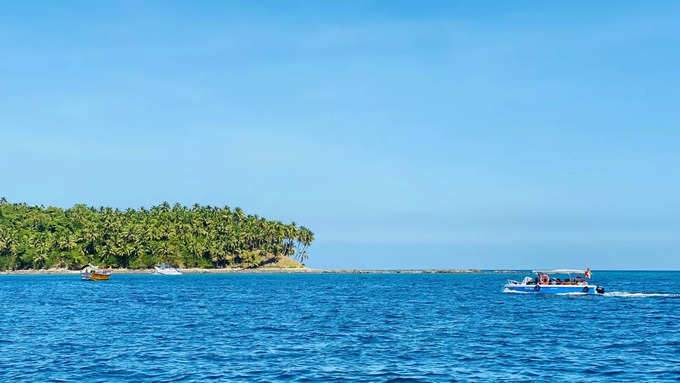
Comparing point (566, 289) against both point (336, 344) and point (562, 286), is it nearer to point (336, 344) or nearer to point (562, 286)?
point (562, 286)

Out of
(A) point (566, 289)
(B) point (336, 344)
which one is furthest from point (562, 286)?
(B) point (336, 344)

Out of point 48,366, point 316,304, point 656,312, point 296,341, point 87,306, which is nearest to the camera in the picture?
point 48,366

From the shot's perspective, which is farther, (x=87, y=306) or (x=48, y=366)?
(x=87, y=306)

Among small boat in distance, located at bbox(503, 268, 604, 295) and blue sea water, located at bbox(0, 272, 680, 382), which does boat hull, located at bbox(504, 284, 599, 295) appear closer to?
small boat in distance, located at bbox(503, 268, 604, 295)

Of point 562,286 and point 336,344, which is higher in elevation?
point 562,286

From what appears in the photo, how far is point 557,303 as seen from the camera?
8375 cm

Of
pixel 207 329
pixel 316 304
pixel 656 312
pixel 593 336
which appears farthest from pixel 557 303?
pixel 207 329

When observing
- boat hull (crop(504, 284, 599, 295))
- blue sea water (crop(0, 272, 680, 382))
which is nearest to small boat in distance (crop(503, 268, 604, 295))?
boat hull (crop(504, 284, 599, 295))

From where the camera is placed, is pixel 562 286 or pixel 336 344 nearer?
pixel 336 344

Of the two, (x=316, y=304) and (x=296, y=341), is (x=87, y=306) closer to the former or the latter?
(x=316, y=304)

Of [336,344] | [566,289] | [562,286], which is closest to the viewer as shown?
[336,344]

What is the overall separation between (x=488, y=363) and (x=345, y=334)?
15019 mm

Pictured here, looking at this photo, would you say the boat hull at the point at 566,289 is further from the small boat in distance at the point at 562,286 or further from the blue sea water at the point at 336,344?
the blue sea water at the point at 336,344

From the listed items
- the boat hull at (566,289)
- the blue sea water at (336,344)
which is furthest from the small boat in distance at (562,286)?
the blue sea water at (336,344)
